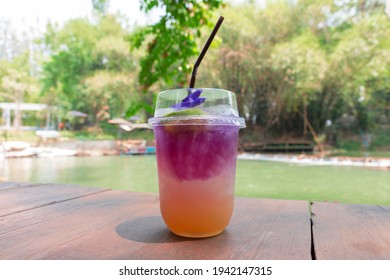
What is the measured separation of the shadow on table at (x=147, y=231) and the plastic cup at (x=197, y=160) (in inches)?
1.1

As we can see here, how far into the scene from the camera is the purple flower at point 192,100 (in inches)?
31.0

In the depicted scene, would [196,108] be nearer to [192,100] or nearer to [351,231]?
[192,100]

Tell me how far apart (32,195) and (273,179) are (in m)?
6.60

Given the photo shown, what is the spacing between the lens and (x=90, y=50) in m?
20.6

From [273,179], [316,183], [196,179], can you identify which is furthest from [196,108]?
[273,179]

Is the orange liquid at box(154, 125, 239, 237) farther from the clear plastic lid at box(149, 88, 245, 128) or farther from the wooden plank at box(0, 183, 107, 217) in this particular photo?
the wooden plank at box(0, 183, 107, 217)

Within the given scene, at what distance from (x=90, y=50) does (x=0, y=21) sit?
29.3 feet

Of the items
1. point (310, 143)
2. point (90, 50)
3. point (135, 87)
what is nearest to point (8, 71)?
point (90, 50)

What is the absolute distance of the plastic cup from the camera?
77 centimetres

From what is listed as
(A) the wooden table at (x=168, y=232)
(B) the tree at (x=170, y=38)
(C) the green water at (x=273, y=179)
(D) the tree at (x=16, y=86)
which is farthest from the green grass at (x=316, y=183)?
(D) the tree at (x=16, y=86)

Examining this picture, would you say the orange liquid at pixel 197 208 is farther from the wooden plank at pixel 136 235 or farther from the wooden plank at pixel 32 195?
the wooden plank at pixel 32 195

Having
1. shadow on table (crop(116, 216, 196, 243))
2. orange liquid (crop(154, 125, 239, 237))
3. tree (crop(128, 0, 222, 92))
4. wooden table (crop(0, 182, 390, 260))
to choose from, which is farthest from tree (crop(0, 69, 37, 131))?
orange liquid (crop(154, 125, 239, 237))

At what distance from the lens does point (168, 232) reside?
79cm

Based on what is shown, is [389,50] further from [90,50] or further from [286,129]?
[90,50]
